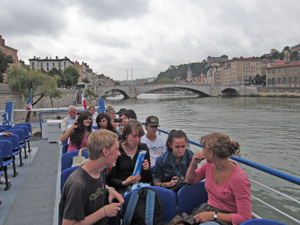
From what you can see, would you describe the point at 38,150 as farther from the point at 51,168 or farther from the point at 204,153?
the point at 204,153

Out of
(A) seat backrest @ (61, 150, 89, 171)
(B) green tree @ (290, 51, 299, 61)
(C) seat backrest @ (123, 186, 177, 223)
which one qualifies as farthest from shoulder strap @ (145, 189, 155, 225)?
(B) green tree @ (290, 51, 299, 61)

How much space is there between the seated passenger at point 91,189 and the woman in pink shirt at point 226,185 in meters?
0.71

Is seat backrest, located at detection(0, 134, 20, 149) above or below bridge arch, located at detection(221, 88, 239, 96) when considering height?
below

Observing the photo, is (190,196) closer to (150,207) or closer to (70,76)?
(150,207)

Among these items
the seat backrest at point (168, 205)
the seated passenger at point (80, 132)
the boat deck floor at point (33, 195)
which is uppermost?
the seated passenger at point (80, 132)

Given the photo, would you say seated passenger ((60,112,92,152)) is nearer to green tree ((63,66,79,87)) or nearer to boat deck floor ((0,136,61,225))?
boat deck floor ((0,136,61,225))

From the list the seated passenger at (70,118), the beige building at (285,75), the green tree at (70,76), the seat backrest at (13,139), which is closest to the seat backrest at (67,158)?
the seat backrest at (13,139)

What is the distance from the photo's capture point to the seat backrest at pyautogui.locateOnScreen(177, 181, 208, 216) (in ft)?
6.93

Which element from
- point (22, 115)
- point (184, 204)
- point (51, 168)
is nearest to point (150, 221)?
point (184, 204)

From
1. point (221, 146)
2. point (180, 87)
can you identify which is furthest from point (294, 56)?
point (221, 146)

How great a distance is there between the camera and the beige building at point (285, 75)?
69688 millimetres

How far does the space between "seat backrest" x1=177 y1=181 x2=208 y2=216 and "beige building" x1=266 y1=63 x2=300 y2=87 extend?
77.5m

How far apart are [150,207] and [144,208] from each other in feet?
0.16

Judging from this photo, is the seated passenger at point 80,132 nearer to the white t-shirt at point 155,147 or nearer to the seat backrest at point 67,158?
the seat backrest at point 67,158
